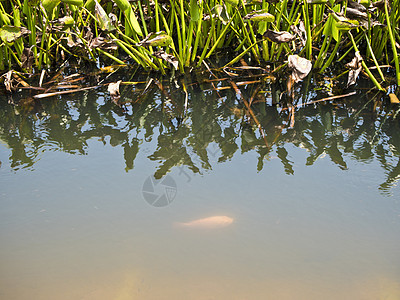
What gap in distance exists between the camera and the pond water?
94 centimetres

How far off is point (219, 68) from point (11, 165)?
3.69 feet

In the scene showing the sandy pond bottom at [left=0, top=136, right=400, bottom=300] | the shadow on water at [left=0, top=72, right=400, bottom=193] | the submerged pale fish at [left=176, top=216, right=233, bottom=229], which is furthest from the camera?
the shadow on water at [left=0, top=72, right=400, bottom=193]

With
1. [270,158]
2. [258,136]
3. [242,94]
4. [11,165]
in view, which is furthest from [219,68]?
[11,165]

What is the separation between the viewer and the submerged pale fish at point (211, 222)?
108 centimetres

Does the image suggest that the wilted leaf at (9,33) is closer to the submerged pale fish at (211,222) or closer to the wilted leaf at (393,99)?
the submerged pale fish at (211,222)

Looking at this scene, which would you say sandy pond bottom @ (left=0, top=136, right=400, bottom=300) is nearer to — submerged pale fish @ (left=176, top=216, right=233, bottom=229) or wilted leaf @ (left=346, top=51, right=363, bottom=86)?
submerged pale fish @ (left=176, top=216, right=233, bottom=229)

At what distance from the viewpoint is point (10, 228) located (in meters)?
1.10

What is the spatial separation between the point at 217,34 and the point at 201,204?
1349 mm

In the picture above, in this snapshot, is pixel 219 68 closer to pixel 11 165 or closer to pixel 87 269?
pixel 11 165

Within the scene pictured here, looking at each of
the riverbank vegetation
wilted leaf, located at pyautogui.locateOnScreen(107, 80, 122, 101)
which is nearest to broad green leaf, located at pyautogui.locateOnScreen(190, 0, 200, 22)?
the riverbank vegetation

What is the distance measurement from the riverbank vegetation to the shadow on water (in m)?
0.16

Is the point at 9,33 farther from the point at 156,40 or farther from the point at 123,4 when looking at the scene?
the point at 156,40

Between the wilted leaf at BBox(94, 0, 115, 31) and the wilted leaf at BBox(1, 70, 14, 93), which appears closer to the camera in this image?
the wilted leaf at BBox(94, 0, 115, 31)

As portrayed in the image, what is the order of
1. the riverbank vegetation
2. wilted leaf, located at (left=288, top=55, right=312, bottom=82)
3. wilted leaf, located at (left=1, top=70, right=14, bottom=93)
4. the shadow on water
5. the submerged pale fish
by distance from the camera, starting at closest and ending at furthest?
1. the submerged pale fish
2. the shadow on water
3. wilted leaf, located at (left=288, top=55, right=312, bottom=82)
4. the riverbank vegetation
5. wilted leaf, located at (left=1, top=70, right=14, bottom=93)
